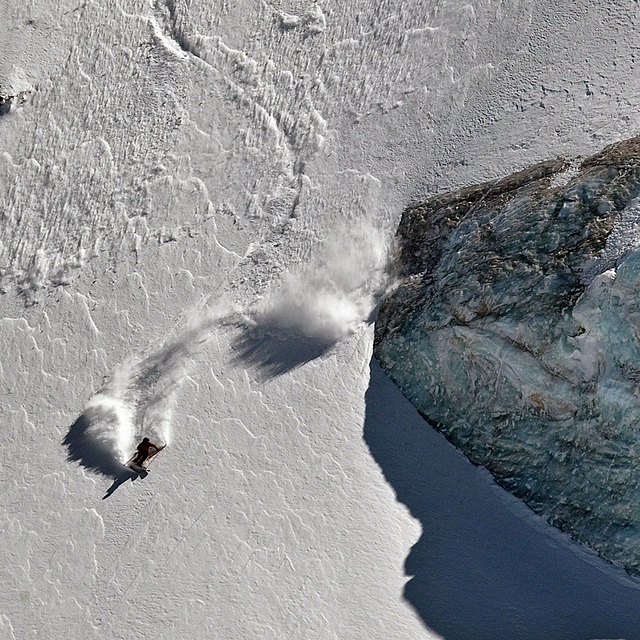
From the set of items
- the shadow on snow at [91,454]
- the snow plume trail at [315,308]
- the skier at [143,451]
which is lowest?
the shadow on snow at [91,454]

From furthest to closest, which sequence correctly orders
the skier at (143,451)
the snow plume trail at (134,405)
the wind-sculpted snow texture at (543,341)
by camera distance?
1. the snow plume trail at (134,405)
2. the skier at (143,451)
3. the wind-sculpted snow texture at (543,341)

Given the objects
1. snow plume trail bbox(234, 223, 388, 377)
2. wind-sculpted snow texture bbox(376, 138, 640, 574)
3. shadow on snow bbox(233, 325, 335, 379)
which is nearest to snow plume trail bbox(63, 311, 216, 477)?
shadow on snow bbox(233, 325, 335, 379)

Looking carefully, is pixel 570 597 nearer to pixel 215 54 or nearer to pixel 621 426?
pixel 621 426

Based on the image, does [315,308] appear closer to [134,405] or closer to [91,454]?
[134,405]

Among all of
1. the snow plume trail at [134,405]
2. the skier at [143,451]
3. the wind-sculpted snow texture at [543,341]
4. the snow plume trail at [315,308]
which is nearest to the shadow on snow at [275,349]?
the snow plume trail at [315,308]

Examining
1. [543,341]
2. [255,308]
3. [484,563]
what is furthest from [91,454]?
[543,341]

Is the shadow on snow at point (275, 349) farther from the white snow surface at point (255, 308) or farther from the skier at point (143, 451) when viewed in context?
the skier at point (143, 451)

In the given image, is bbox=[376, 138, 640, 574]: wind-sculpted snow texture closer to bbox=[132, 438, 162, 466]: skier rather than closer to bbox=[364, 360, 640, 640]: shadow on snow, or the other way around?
bbox=[364, 360, 640, 640]: shadow on snow

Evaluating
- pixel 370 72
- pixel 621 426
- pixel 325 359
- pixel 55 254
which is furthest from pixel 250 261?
pixel 621 426
